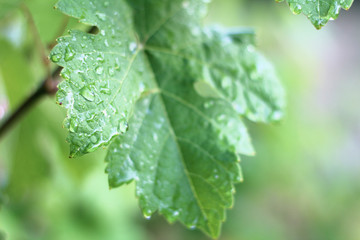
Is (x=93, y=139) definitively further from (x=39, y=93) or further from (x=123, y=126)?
(x=39, y=93)

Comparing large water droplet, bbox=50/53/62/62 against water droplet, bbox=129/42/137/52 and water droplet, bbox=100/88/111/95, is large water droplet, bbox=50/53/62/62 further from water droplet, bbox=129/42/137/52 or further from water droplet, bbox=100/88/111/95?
water droplet, bbox=129/42/137/52

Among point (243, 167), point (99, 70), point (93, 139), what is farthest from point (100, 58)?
point (243, 167)

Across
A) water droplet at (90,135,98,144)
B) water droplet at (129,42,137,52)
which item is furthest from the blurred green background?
water droplet at (90,135,98,144)

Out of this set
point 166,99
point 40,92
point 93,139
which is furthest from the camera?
point 40,92

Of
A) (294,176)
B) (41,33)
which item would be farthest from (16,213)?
(294,176)

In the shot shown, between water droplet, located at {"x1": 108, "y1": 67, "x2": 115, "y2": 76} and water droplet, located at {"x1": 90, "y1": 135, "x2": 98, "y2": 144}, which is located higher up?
water droplet, located at {"x1": 108, "y1": 67, "x2": 115, "y2": 76}

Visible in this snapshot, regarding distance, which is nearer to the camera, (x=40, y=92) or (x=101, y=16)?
(x=101, y=16)

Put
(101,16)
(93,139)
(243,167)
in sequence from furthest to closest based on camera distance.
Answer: (243,167)
(101,16)
(93,139)
